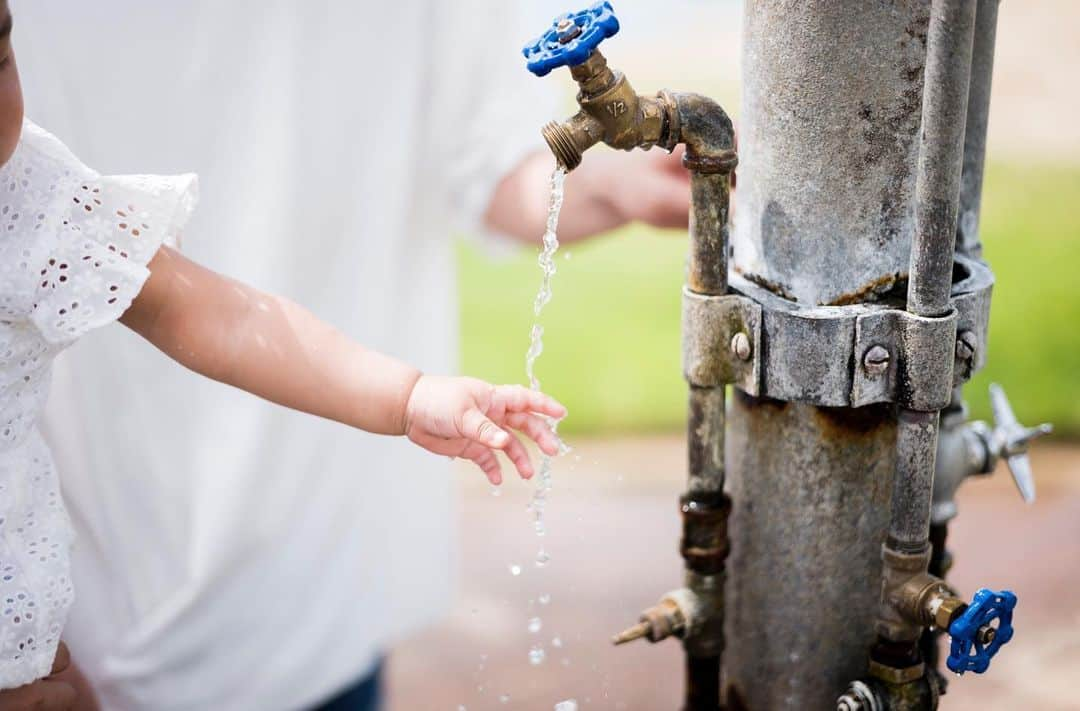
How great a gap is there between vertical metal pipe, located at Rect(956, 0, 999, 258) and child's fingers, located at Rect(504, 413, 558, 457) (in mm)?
423

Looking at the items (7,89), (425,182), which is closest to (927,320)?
(7,89)

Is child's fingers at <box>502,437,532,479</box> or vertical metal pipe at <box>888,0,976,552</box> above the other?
vertical metal pipe at <box>888,0,976,552</box>

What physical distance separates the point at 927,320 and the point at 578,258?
4.57 meters

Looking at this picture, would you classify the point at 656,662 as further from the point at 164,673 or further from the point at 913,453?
the point at 913,453

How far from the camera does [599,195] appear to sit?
1.73 meters

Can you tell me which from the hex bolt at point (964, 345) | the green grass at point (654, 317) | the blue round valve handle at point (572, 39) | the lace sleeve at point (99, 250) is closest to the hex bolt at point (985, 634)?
the hex bolt at point (964, 345)

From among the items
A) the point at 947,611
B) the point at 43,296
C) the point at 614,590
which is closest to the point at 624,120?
the point at 947,611

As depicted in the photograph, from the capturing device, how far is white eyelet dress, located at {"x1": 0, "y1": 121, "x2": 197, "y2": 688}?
1.14 metres

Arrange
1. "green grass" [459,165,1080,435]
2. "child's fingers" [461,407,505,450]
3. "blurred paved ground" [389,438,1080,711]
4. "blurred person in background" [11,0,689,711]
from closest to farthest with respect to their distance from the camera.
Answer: "child's fingers" [461,407,505,450], "blurred person in background" [11,0,689,711], "blurred paved ground" [389,438,1080,711], "green grass" [459,165,1080,435]

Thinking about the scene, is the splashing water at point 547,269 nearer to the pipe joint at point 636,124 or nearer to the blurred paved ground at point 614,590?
the pipe joint at point 636,124

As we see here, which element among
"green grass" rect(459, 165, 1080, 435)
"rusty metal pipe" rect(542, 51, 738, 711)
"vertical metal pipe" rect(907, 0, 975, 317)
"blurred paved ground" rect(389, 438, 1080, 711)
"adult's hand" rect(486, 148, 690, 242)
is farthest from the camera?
"green grass" rect(459, 165, 1080, 435)

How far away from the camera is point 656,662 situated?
2928 mm

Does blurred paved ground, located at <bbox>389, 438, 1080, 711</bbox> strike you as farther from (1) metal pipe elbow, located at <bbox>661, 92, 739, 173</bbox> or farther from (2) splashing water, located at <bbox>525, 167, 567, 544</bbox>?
(1) metal pipe elbow, located at <bbox>661, 92, 739, 173</bbox>

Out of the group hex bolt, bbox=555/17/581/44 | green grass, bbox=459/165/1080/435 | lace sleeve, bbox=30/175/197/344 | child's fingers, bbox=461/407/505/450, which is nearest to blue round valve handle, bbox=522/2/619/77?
hex bolt, bbox=555/17/581/44
